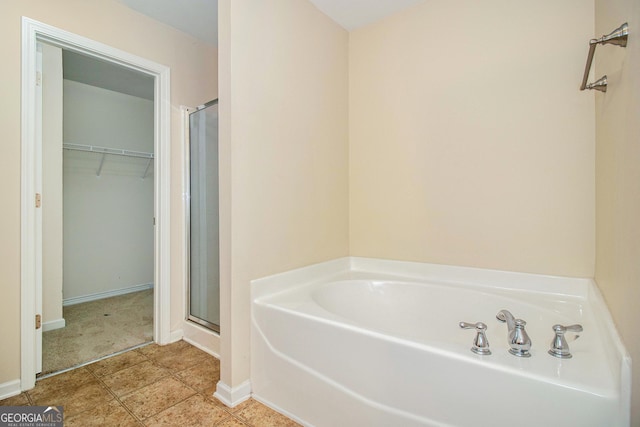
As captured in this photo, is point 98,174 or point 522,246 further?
point 98,174

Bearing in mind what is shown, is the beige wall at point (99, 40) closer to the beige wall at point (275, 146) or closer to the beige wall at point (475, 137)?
the beige wall at point (275, 146)

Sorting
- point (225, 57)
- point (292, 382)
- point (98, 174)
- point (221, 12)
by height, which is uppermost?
point (221, 12)

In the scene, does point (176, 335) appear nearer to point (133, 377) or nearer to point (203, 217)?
point (133, 377)

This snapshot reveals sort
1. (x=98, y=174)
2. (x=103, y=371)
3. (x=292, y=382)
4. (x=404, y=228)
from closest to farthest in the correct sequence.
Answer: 1. (x=292, y=382)
2. (x=103, y=371)
3. (x=404, y=228)
4. (x=98, y=174)

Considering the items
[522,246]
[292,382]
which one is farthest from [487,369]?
[522,246]

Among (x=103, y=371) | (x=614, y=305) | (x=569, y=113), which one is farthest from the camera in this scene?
(x=103, y=371)

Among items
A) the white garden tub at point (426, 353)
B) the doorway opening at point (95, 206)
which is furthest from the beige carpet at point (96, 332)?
the white garden tub at point (426, 353)

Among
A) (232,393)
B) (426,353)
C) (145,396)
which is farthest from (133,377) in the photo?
(426,353)

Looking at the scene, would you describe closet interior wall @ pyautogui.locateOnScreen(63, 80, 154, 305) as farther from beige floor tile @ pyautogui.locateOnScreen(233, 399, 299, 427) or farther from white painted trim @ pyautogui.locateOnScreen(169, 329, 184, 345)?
beige floor tile @ pyautogui.locateOnScreen(233, 399, 299, 427)

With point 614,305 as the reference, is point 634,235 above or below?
above

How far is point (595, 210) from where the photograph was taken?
4.86 ft

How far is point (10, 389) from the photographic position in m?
1.60

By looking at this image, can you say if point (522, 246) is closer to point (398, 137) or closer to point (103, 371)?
point (398, 137)

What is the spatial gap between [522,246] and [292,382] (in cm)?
146
